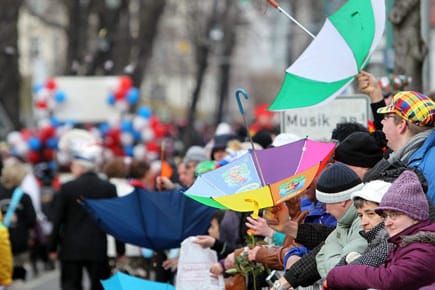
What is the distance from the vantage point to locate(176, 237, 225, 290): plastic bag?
8.99 metres

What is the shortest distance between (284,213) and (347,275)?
1.85m

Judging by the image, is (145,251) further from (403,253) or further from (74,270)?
(403,253)

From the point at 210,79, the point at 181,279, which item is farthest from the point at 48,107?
the point at 210,79

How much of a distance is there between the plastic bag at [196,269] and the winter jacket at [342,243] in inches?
85.4

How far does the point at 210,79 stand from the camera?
3556 inches

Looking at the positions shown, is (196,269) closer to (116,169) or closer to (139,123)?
(116,169)

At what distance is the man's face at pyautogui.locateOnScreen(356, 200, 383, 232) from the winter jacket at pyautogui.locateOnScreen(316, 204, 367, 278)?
0.13m

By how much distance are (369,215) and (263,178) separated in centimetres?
136

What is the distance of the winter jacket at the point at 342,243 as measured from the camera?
6.58 m

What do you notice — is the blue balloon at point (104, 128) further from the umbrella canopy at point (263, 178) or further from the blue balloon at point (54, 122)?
the umbrella canopy at point (263, 178)

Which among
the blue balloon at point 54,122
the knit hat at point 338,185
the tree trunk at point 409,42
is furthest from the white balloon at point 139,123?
the knit hat at point 338,185

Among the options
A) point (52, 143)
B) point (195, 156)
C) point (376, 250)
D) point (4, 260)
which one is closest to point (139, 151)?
point (52, 143)

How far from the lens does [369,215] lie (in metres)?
6.42

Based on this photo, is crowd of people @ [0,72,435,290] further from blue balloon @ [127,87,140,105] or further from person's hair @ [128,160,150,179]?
blue balloon @ [127,87,140,105]
